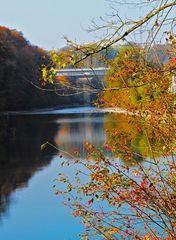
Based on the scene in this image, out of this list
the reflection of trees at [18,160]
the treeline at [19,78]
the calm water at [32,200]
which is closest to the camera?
the calm water at [32,200]

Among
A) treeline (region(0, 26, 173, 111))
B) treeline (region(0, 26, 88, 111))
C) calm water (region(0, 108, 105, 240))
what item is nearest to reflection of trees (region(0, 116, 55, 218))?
calm water (region(0, 108, 105, 240))

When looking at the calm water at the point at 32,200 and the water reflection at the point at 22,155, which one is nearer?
the calm water at the point at 32,200

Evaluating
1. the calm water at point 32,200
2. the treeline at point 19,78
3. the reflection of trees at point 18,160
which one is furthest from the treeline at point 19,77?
the calm water at point 32,200

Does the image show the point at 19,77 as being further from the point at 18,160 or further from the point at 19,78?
the point at 18,160

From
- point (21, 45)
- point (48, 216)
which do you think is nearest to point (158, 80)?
point (48, 216)

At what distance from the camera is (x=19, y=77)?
184ft

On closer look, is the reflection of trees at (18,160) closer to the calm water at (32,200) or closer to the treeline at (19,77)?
the calm water at (32,200)

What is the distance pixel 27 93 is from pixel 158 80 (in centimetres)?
5623

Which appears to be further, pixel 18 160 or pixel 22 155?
pixel 22 155

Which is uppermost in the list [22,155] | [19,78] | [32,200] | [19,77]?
[19,77]

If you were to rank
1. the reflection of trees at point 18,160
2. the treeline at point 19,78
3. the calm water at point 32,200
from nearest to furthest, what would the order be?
the calm water at point 32,200 < the reflection of trees at point 18,160 < the treeline at point 19,78

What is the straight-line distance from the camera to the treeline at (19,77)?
4773 centimetres

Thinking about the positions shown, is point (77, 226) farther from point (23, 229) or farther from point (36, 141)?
point (36, 141)

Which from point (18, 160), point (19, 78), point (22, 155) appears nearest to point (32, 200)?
point (18, 160)
